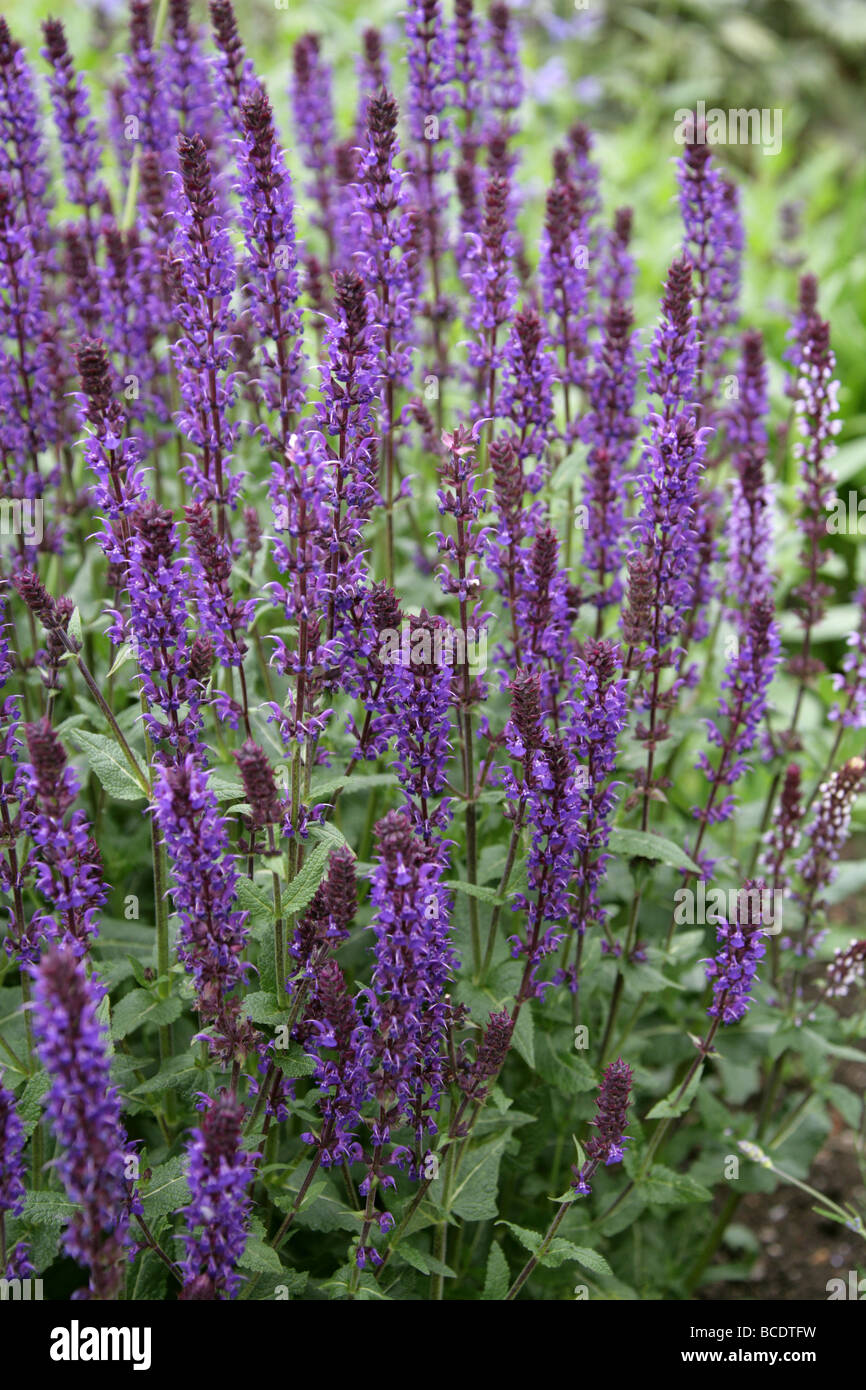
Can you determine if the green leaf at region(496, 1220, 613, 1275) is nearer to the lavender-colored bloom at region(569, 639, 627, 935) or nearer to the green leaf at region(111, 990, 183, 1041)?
the lavender-colored bloom at region(569, 639, 627, 935)

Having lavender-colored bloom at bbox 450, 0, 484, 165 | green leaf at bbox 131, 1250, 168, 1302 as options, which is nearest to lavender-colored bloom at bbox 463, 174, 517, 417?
lavender-colored bloom at bbox 450, 0, 484, 165

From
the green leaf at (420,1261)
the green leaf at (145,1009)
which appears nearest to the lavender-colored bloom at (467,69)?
the green leaf at (145,1009)

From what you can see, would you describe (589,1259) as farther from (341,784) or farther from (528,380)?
(528,380)

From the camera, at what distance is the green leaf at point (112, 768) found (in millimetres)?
3697

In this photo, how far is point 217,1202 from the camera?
298cm

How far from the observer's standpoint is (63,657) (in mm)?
3730

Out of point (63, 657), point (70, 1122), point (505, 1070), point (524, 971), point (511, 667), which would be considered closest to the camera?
point (70, 1122)

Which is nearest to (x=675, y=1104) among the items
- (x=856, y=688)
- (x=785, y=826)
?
(x=785, y=826)

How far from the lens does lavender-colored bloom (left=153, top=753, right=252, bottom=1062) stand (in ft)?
10.2

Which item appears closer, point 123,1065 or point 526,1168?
point 123,1065

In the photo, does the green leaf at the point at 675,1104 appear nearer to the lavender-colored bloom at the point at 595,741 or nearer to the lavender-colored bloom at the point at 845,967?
the lavender-colored bloom at the point at 595,741
